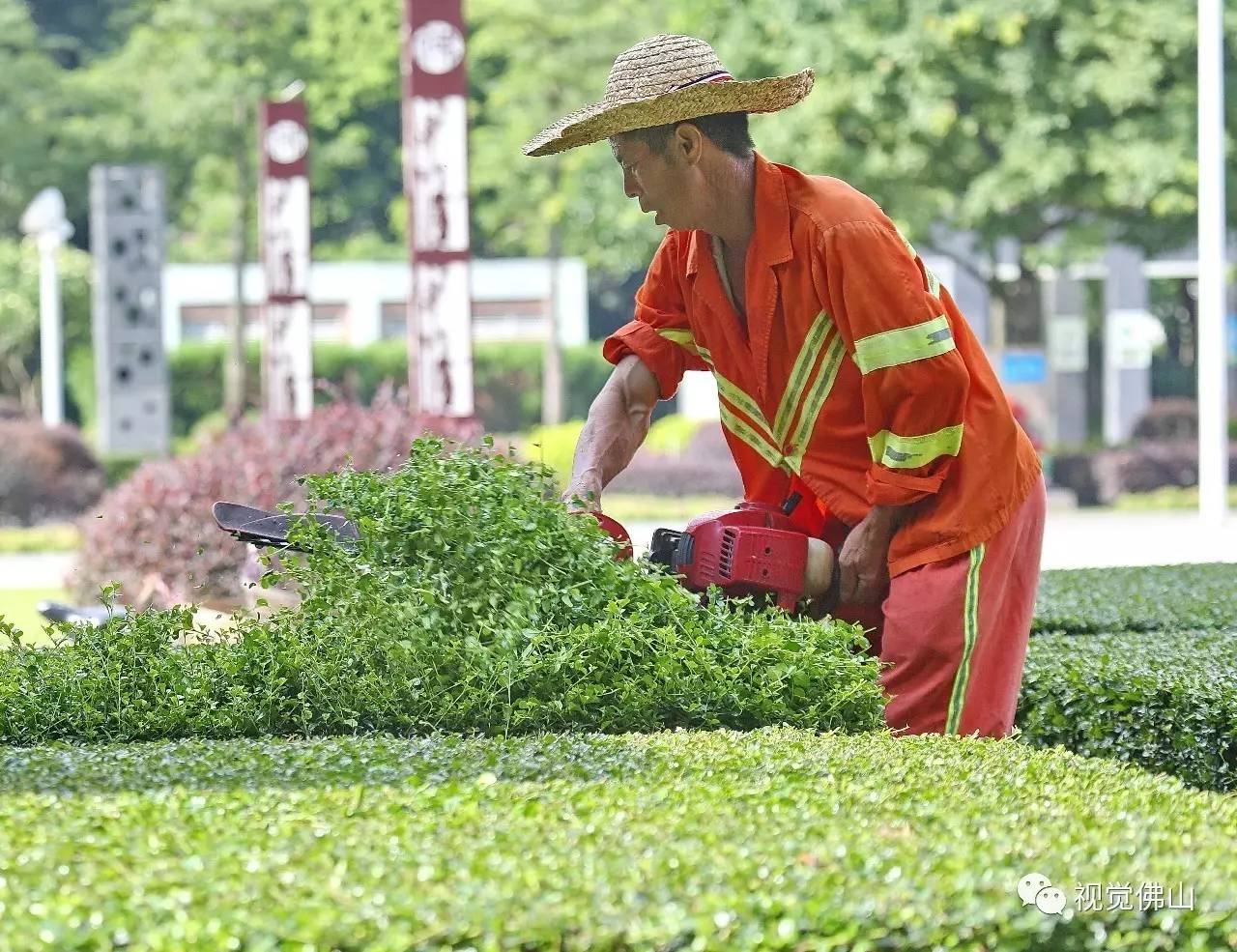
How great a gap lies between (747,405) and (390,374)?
126 ft

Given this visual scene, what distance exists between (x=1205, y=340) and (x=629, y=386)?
13003 mm

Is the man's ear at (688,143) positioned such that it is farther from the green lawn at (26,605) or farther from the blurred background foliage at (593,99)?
the blurred background foliage at (593,99)

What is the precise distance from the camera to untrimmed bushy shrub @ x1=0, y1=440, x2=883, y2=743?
3.79 m

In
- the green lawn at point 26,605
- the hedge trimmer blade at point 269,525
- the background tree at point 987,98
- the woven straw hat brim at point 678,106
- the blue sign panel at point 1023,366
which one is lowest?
the green lawn at point 26,605

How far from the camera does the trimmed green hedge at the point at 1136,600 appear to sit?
6.02 meters

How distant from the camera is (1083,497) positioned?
82.7ft

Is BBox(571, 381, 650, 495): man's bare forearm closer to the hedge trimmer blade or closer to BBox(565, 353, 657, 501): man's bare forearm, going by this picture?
BBox(565, 353, 657, 501): man's bare forearm

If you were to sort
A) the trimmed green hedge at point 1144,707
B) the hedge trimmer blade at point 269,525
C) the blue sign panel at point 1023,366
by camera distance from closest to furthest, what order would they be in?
the hedge trimmer blade at point 269,525
the trimmed green hedge at point 1144,707
the blue sign panel at point 1023,366

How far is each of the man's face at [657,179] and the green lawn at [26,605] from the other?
6.43 meters

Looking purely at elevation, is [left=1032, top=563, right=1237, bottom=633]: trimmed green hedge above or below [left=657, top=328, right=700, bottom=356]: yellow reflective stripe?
below

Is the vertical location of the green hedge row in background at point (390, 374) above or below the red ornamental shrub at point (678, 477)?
above

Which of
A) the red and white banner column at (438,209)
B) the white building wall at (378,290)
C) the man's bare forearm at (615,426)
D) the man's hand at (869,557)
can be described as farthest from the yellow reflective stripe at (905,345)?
the white building wall at (378,290)

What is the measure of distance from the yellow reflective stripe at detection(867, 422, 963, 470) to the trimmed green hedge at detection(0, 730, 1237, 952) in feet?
3.09
